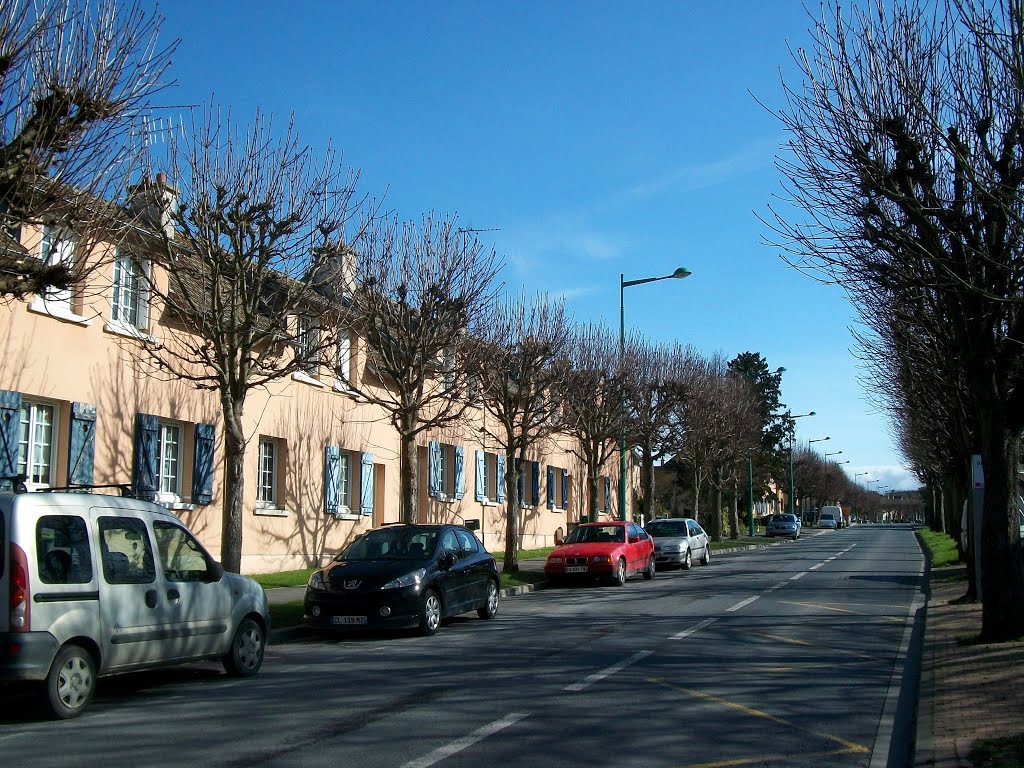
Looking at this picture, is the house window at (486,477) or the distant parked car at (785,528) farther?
the distant parked car at (785,528)

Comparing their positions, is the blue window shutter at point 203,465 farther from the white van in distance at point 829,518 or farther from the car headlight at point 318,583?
the white van in distance at point 829,518

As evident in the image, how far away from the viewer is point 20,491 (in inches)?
321

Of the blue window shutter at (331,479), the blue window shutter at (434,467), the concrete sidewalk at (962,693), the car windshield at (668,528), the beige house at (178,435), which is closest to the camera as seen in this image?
the concrete sidewalk at (962,693)

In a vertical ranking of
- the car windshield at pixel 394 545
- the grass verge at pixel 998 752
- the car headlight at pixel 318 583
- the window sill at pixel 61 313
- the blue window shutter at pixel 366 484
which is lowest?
the grass verge at pixel 998 752

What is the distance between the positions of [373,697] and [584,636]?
206 inches

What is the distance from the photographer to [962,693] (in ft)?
29.5

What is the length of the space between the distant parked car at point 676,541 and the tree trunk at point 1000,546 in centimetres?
1725

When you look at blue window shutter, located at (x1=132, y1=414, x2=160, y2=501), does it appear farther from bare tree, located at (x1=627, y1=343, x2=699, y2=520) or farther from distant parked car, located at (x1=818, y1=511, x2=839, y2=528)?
distant parked car, located at (x1=818, y1=511, x2=839, y2=528)

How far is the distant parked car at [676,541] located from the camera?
97.8ft

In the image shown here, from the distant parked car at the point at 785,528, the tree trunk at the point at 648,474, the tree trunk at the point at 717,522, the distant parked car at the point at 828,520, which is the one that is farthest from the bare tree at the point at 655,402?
the distant parked car at the point at 828,520

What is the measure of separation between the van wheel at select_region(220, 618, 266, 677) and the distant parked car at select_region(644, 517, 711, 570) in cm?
1997

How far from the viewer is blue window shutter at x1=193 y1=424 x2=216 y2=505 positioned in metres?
20.2

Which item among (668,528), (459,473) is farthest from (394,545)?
(668,528)

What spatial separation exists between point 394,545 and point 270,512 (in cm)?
849
